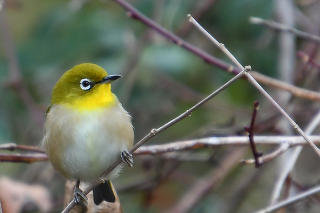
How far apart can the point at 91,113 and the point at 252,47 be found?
2500mm

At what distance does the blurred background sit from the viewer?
5.40 m

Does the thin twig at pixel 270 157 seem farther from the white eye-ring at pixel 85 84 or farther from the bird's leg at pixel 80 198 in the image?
the white eye-ring at pixel 85 84

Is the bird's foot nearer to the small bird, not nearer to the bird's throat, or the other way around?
the small bird

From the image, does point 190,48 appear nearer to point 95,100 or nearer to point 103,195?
point 95,100

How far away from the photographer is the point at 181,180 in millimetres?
5883

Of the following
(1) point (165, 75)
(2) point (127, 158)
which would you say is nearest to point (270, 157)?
(2) point (127, 158)

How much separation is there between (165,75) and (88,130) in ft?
6.89

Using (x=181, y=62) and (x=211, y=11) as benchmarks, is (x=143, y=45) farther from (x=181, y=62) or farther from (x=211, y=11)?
(x=211, y=11)

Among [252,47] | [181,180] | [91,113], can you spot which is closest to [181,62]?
[252,47]

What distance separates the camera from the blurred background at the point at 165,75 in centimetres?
540

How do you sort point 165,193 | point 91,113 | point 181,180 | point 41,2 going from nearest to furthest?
1. point 91,113
2. point 181,180
3. point 165,193
4. point 41,2

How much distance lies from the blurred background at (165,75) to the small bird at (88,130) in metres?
1.24

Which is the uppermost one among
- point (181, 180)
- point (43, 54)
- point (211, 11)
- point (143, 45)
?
point (211, 11)

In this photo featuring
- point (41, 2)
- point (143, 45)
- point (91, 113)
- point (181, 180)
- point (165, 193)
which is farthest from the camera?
point (41, 2)
